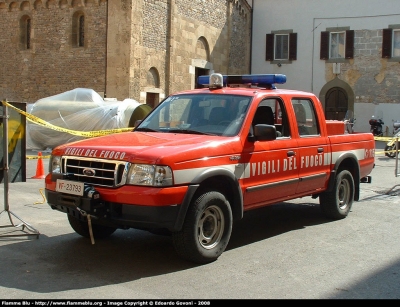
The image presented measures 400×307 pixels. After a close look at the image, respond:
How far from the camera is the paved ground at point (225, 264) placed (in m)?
5.04

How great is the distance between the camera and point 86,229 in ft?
22.2

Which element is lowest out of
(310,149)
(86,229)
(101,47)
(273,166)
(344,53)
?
(86,229)

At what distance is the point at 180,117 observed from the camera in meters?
7.00

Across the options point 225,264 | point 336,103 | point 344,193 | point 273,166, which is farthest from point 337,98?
point 225,264

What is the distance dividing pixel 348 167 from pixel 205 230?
377 centimetres

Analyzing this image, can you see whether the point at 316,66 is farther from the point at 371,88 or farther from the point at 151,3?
the point at 151,3

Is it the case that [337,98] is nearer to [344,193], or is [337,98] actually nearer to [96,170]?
[344,193]

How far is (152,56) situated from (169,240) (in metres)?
17.7

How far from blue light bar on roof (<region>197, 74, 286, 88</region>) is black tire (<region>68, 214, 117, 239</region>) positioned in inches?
90.7

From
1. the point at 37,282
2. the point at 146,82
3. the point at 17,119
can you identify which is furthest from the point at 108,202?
the point at 146,82

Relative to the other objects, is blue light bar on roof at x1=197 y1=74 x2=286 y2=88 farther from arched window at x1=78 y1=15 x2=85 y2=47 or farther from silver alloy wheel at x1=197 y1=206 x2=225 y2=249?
arched window at x1=78 y1=15 x2=85 y2=47

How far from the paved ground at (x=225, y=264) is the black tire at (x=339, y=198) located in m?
0.16

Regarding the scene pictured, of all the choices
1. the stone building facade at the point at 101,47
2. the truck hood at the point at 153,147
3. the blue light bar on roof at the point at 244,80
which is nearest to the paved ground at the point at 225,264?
the truck hood at the point at 153,147

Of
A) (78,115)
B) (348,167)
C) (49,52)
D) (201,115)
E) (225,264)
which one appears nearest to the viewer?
(225,264)
